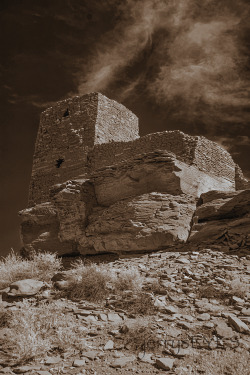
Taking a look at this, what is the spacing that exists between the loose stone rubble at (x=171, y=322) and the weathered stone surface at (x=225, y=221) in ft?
1.79

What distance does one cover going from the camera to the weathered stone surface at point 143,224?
7234 mm

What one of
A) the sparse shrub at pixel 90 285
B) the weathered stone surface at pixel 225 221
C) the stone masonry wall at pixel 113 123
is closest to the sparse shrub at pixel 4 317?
the sparse shrub at pixel 90 285

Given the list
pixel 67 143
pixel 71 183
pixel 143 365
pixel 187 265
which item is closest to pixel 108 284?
pixel 187 265

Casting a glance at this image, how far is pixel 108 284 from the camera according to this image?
5.64 metres

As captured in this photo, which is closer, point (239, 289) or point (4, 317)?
point (4, 317)

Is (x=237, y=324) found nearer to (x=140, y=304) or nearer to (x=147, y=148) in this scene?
(x=140, y=304)

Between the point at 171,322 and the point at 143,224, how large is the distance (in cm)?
333

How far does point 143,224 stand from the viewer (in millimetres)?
7543

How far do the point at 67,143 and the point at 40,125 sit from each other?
9.20 ft

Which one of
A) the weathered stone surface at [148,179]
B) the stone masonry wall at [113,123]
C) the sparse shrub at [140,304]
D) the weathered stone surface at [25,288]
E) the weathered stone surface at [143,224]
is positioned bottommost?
the sparse shrub at [140,304]

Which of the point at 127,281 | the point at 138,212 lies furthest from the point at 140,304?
the point at 138,212

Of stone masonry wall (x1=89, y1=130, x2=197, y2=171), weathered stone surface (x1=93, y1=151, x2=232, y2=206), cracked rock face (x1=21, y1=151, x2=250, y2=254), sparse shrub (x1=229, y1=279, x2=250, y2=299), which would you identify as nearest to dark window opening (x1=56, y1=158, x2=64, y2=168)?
stone masonry wall (x1=89, y1=130, x2=197, y2=171)

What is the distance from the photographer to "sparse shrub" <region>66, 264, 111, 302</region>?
531 centimetres

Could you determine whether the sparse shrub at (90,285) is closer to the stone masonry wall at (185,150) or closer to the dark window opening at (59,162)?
the stone masonry wall at (185,150)
